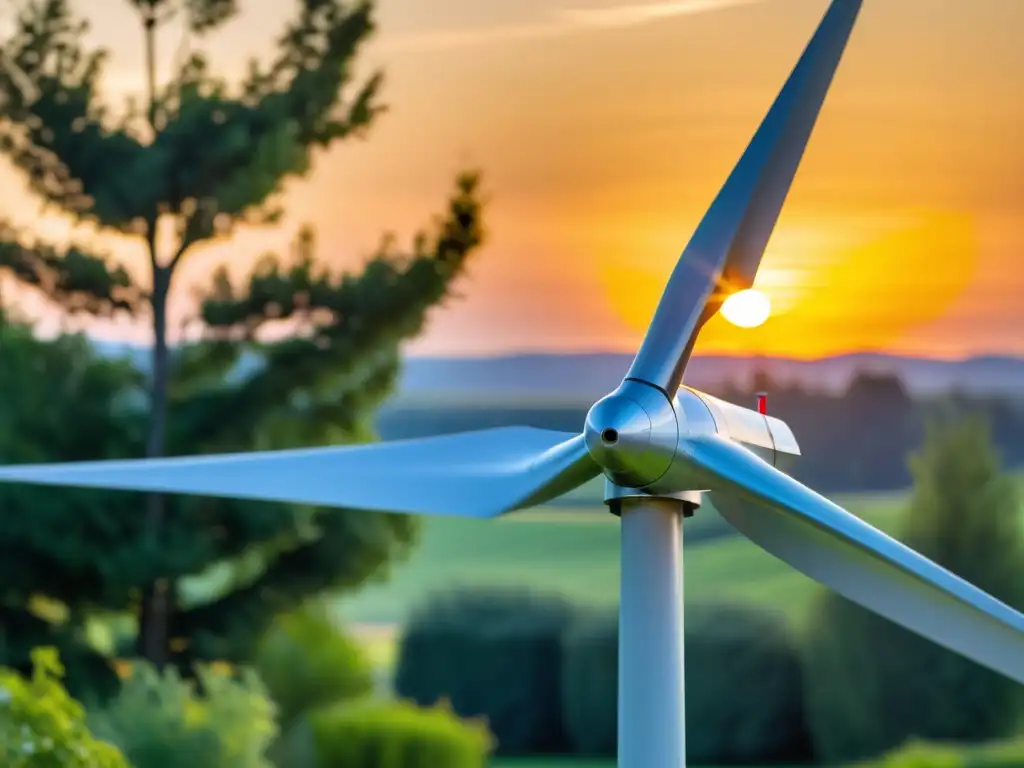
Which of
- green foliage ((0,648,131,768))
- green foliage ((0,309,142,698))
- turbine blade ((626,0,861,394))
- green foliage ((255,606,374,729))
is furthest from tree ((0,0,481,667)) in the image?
turbine blade ((626,0,861,394))

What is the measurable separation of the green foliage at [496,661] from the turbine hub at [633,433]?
15131 millimetres

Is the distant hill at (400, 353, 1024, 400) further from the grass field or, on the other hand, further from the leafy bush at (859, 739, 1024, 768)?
the leafy bush at (859, 739, 1024, 768)

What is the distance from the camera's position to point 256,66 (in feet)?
61.4

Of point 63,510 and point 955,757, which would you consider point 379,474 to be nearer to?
point 63,510

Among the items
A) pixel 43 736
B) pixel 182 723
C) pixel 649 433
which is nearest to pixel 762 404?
pixel 649 433

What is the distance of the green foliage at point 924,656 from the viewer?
22.1 metres

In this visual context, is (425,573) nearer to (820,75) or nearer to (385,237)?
(385,237)

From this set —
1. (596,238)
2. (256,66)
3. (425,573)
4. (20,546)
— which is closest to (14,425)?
(20,546)

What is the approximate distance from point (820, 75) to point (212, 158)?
36.5ft

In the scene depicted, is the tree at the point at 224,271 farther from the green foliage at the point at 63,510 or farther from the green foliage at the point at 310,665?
the green foliage at the point at 310,665

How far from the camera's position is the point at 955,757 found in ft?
61.9

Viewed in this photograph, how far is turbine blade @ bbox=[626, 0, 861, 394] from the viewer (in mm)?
7441

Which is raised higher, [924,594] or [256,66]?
[256,66]

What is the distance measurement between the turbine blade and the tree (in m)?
10.6
